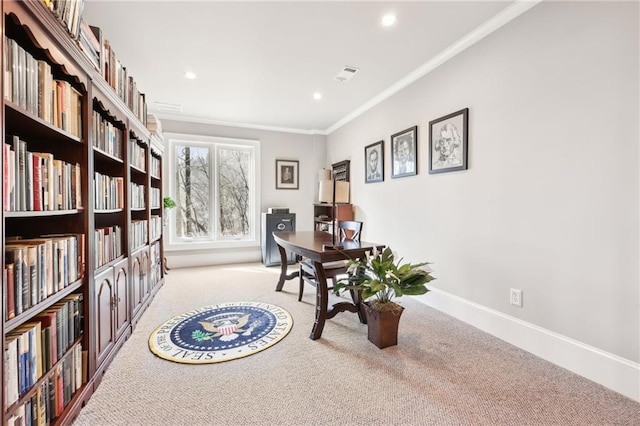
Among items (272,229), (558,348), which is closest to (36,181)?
(558,348)

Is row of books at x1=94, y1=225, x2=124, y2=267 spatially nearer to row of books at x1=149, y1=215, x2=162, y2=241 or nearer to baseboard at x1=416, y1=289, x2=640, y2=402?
row of books at x1=149, y1=215, x2=162, y2=241

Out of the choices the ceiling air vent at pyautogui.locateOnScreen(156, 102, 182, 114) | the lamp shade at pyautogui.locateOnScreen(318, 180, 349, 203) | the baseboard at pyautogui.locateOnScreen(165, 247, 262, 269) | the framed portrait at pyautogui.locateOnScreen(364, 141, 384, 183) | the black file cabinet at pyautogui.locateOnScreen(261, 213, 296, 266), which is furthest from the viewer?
the black file cabinet at pyautogui.locateOnScreen(261, 213, 296, 266)

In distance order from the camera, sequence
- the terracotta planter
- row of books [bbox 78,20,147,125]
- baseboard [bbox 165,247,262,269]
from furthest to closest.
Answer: baseboard [bbox 165,247,262,269]
the terracotta planter
row of books [bbox 78,20,147,125]

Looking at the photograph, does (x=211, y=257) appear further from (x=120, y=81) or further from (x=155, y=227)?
(x=120, y=81)

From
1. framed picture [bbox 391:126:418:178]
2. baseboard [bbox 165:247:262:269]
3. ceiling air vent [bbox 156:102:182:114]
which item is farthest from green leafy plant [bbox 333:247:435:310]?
ceiling air vent [bbox 156:102:182:114]

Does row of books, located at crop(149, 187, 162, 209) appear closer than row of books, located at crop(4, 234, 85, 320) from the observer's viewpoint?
No

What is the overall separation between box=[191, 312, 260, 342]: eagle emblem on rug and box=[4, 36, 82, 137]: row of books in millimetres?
1591

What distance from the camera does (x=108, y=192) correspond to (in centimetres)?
177

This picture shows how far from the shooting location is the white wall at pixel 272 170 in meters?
4.39

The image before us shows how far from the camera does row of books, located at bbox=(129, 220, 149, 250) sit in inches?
88.4

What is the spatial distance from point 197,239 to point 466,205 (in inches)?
159

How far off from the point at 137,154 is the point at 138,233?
0.71 metres

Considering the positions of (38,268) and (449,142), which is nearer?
(38,268)

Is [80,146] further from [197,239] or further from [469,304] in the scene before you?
[197,239]
